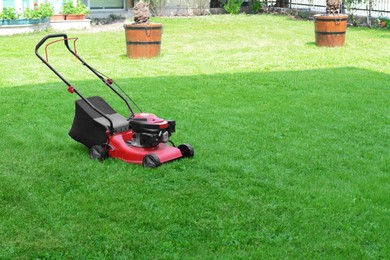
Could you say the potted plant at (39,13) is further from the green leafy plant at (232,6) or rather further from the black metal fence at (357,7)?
the black metal fence at (357,7)

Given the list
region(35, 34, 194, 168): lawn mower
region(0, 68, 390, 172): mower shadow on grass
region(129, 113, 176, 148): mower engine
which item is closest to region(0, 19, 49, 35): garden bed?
region(0, 68, 390, 172): mower shadow on grass

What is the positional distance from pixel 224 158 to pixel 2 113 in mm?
3597

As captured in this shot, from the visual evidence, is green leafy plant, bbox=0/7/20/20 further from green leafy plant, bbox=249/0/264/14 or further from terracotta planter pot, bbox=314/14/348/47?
green leafy plant, bbox=249/0/264/14

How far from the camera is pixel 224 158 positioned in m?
7.14

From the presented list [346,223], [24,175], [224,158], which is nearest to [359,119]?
[224,158]

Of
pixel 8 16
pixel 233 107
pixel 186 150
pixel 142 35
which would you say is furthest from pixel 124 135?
pixel 8 16

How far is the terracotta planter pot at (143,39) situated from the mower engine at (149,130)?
7553 millimetres

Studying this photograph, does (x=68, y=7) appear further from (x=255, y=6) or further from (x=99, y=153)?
(x=99, y=153)

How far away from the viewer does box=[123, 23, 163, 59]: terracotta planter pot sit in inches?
563

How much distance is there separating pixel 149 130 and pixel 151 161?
29 centimetres

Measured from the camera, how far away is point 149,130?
22.1ft

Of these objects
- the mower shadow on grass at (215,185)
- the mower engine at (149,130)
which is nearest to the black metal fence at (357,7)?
the mower shadow on grass at (215,185)

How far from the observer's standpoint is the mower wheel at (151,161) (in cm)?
671

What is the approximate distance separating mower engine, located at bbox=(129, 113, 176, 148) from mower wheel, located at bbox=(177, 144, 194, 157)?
0.21m
